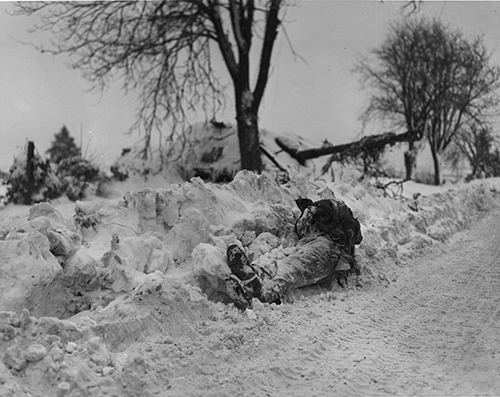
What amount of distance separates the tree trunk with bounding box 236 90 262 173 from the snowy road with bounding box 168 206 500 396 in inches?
335

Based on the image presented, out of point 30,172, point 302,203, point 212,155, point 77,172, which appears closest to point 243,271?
point 302,203

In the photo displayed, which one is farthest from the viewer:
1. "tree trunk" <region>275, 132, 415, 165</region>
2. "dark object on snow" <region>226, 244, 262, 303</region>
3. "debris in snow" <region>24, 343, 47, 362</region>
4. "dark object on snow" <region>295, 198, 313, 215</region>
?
"tree trunk" <region>275, 132, 415, 165</region>

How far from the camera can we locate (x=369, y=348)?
3.49m

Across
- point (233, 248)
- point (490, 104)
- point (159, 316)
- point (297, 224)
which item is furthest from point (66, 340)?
point (490, 104)

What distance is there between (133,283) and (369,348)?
159cm

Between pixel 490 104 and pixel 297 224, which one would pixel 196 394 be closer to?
pixel 297 224

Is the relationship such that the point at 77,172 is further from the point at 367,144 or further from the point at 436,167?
the point at 436,167

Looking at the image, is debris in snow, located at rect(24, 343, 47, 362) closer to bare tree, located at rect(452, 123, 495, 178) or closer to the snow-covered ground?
the snow-covered ground

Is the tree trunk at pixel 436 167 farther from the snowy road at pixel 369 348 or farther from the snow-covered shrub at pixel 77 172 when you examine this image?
the snowy road at pixel 369 348

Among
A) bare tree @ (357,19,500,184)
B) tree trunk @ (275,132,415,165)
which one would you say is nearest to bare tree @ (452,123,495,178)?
bare tree @ (357,19,500,184)

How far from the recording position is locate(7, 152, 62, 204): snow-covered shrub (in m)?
10.6

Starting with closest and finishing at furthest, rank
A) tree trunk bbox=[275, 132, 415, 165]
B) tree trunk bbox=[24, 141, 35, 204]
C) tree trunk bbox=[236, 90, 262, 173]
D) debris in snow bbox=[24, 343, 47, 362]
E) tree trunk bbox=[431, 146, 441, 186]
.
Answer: debris in snow bbox=[24, 343, 47, 362] → tree trunk bbox=[24, 141, 35, 204] → tree trunk bbox=[236, 90, 262, 173] → tree trunk bbox=[275, 132, 415, 165] → tree trunk bbox=[431, 146, 441, 186]

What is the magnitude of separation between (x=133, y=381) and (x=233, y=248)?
139 centimetres

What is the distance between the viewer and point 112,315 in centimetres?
310
